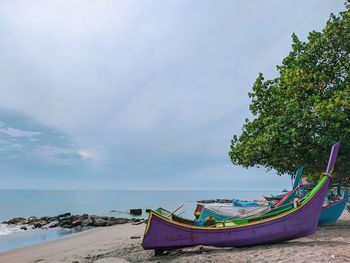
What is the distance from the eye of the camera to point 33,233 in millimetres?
36250

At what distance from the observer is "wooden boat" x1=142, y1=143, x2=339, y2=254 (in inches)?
507

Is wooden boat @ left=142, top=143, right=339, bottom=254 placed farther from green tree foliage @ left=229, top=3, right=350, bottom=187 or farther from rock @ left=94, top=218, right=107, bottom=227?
rock @ left=94, top=218, right=107, bottom=227

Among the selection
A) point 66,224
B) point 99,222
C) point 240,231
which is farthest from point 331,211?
point 66,224

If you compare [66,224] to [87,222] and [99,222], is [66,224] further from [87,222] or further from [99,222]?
[99,222]

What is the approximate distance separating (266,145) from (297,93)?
381cm

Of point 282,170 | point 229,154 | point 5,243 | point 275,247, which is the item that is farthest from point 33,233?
point 275,247

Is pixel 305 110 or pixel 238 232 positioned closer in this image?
pixel 238 232

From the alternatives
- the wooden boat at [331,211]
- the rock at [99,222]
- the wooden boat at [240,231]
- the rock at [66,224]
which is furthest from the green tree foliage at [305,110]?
the rock at [66,224]

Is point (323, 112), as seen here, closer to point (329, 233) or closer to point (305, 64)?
point (305, 64)

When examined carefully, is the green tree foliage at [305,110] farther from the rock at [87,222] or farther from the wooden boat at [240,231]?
the rock at [87,222]

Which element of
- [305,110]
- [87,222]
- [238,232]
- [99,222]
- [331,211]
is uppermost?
[305,110]

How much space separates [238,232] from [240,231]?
88 mm

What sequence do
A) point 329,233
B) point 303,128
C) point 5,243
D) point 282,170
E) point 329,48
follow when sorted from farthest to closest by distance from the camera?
point 5,243, point 282,170, point 329,48, point 303,128, point 329,233

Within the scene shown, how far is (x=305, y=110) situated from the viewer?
17.0 m
